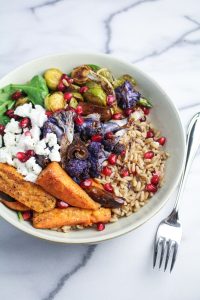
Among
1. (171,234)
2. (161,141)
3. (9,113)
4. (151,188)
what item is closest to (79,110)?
(9,113)

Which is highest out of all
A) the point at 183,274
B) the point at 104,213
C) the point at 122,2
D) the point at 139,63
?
the point at 122,2

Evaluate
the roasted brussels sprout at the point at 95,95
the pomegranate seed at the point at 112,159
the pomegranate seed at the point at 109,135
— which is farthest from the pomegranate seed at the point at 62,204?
the roasted brussels sprout at the point at 95,95

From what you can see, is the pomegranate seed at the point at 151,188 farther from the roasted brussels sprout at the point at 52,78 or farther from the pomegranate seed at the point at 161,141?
the roasted brussels sprout at the point at 52,78

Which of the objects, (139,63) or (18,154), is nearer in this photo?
(18,154)

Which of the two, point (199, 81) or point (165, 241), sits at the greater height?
point (199, 81)

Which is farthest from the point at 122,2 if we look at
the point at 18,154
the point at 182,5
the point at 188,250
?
the point at 188,250

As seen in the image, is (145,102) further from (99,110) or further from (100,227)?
(100,227)

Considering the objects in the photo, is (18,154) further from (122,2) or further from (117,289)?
(122,2)

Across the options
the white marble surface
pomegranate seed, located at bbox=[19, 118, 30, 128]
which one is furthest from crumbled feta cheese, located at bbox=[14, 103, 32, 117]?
the white marble surface
